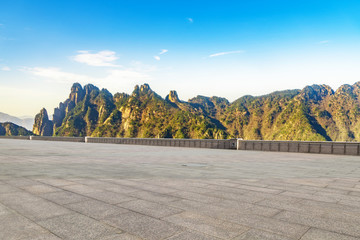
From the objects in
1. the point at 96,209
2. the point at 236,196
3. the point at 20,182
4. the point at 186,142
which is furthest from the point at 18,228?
the point at 186,142

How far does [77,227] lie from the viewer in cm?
373

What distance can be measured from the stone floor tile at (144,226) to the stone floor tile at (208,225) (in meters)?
0.22

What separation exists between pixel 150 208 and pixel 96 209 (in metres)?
0.98

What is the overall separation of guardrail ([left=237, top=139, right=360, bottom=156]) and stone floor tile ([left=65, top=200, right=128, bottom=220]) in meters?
20.1

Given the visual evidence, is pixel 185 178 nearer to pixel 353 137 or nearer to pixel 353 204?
pixel 353 204

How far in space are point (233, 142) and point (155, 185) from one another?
2005 cm

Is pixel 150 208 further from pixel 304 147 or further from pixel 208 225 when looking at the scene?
pixel 304 147

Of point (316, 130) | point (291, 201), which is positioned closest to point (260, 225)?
point (291, 201)

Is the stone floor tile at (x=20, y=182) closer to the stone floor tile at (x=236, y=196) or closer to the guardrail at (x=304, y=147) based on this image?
the stone floor tile at (x=236, y=196)

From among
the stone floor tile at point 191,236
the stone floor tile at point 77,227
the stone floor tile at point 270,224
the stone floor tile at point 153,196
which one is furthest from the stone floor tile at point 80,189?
the stone floor tile at point 270,224

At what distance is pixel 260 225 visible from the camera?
12.9 ft

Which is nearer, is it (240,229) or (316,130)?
(240,229)

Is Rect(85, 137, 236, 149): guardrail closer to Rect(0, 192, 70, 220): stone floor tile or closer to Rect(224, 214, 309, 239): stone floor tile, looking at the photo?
Rect(224, 214, 309, 239): stone floor tile

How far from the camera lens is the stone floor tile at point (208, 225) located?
357 cm
